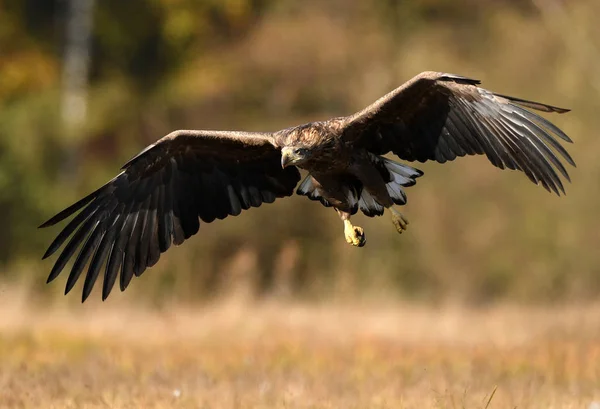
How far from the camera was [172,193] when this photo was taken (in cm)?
916

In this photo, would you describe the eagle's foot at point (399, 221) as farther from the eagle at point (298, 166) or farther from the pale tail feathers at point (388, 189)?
the pale tail feathers at point (388, 189)

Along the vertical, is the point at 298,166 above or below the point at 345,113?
below

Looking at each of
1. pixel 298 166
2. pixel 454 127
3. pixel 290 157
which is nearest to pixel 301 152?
pixel 290 157

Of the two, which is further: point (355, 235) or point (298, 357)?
point (298, 357)

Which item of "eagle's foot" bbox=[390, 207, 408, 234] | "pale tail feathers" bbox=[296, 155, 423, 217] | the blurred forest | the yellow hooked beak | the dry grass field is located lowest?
the dry grass field

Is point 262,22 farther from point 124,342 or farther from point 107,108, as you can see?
point 124,342

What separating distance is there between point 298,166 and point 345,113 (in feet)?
42.7

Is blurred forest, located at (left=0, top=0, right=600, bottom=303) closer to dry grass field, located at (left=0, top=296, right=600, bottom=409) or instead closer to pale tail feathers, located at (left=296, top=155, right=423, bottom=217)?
dry grass field, located at (left=0, top=296, right=600, bottom=409)

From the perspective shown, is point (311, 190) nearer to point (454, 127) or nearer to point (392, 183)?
point (392, 183)

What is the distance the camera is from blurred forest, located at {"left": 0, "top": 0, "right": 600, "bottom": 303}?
58.6 ft

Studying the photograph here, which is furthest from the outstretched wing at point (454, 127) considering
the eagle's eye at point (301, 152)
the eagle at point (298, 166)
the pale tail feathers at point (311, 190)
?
the pale tail feathers at point (311, 190)

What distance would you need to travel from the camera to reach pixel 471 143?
827 centimetres

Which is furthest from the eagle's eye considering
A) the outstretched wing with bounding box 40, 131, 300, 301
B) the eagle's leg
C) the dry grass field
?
the dry grass field

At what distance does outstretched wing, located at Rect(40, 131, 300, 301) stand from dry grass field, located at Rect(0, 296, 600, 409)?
3.43ft
